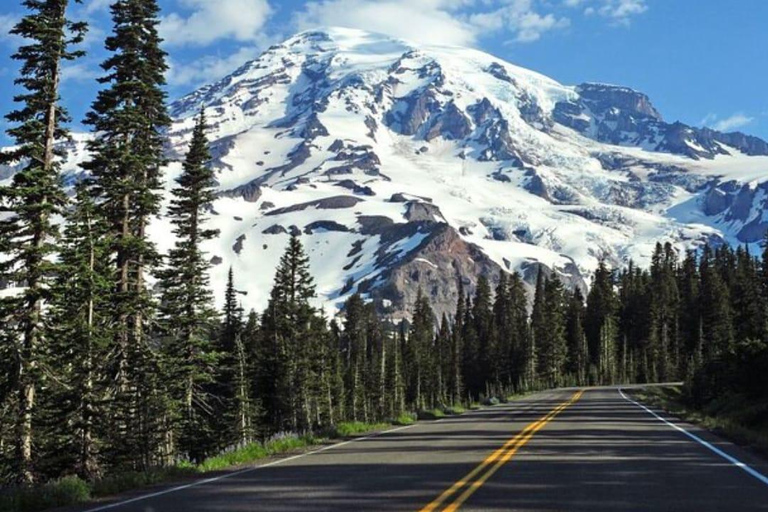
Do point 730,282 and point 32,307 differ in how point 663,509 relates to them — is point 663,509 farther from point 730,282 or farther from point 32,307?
point 730,282

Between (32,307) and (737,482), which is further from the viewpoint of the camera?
(32,307)

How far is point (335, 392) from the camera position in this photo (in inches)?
3127

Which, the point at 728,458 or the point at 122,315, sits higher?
the point at 122,315

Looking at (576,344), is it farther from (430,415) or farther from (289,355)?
(430,415)

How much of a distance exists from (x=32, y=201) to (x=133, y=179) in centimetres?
812

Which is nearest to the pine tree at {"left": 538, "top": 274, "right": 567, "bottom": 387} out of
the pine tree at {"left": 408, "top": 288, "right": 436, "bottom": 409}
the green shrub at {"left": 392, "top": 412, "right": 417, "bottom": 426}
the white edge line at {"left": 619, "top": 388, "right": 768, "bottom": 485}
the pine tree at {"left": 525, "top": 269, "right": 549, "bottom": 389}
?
the pine tree at {"left": 525, "top": 269, "right": 549, "bottom": 389}

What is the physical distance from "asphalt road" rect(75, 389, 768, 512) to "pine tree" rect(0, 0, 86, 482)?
9.60m

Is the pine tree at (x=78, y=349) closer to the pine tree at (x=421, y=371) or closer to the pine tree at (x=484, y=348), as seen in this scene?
the pine tree at (x=421, y=371)

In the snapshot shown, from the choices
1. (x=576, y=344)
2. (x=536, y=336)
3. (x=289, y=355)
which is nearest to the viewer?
(x=289, y=355)

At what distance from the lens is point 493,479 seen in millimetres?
12906

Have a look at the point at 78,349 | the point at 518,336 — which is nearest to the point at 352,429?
the point at 78,349

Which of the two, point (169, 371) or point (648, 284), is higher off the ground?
point (648, 284)

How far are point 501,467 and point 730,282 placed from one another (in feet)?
425

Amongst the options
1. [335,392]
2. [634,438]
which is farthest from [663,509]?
[335,392]
